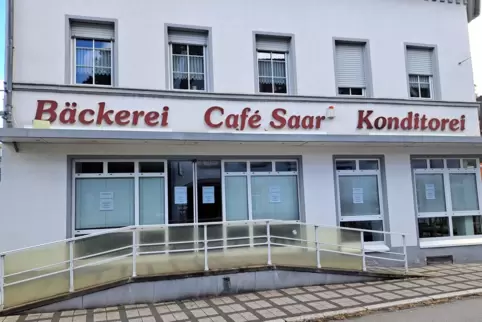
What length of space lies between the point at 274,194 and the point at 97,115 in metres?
4.23

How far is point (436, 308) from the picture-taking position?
252 inches

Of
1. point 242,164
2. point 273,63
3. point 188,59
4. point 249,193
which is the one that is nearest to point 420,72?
point 273,63

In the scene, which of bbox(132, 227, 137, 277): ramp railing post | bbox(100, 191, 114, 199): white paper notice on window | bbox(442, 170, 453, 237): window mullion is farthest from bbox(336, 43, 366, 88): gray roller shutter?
bbox(132, 227, 137, 277): ramp railing post

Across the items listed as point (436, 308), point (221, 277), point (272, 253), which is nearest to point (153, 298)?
point (221, 277)

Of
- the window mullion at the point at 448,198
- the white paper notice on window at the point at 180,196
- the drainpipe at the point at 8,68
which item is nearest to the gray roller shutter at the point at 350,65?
the window mullion at the point at 448,198

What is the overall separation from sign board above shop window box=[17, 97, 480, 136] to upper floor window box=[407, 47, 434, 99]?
56cm

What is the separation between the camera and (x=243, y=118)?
353 inches

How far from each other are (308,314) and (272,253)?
1.86 metres

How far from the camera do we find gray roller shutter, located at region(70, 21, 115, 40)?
27.5 feet

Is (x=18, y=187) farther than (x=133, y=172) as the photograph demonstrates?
No

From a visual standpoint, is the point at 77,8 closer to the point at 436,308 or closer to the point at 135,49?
the point at 135,49

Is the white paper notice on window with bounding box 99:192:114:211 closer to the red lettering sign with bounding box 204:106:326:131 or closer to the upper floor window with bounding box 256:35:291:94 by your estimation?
the red lettering sign with bounding box 204:106:326:131

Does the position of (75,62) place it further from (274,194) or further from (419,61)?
(419,61)

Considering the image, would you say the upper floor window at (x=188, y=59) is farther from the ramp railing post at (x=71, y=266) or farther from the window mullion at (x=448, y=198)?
the window mullion at (x=448, y=198)
